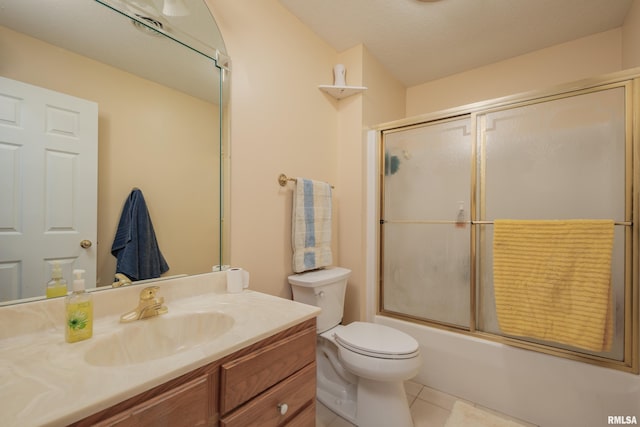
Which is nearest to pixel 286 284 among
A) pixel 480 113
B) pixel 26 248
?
pixel 26 248

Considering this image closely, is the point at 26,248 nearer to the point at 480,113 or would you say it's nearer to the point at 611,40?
the point at 480,113

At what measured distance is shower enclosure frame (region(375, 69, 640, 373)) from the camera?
1.29 metres

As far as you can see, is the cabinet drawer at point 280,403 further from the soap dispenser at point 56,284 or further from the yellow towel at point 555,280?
the yellow towel at point 555,280

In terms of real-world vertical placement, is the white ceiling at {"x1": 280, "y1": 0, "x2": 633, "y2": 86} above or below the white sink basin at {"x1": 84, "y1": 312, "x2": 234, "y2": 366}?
above

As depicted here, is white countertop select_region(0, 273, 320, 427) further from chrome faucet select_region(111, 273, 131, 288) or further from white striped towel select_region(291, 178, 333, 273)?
white striped towel select_region(291, 178, 333, 273)

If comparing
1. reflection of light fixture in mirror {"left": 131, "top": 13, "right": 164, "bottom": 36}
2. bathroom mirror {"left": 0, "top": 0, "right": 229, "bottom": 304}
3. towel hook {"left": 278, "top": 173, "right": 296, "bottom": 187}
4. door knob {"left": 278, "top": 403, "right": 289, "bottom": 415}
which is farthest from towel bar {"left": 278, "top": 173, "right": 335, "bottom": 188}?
door knob {"left": 278, "top": 403, "right": 289, "bottom": 415}

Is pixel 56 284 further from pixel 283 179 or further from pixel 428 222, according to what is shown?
pixel 428 222

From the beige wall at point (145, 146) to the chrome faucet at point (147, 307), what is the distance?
0.48 ft

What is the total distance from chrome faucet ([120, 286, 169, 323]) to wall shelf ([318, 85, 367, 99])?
5.14 feet

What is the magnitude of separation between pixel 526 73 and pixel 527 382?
214cm

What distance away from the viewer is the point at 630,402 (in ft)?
4.14

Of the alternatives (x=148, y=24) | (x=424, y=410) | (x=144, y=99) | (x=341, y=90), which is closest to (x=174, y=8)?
(x=148, y=24)

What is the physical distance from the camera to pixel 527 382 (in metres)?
1.47

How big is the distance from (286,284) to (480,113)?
1.56m
